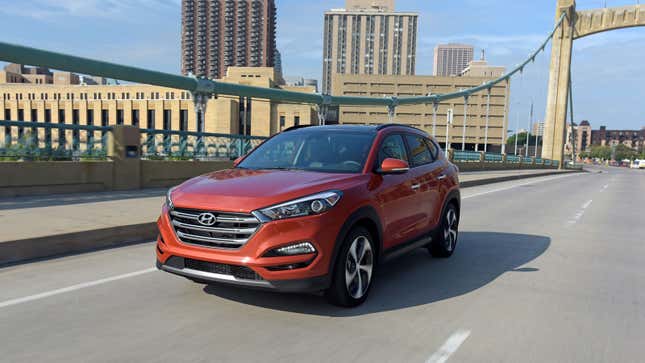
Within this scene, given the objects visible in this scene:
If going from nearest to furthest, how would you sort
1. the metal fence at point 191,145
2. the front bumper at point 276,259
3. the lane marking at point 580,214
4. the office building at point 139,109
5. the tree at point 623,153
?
1. the front bumper at point 276,259
2. the lane marking at point 580,214
3. the metal fence at point 191,145
4. the office building at point 139,109
5. the tree at point 623,153

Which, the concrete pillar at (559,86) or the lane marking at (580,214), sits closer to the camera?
the lane marking at (580,214)

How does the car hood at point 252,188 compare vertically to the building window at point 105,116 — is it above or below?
below

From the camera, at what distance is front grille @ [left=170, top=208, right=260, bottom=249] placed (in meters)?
4.09

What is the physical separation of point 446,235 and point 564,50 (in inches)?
2742

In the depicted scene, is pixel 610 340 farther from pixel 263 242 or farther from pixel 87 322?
pixel 87 322

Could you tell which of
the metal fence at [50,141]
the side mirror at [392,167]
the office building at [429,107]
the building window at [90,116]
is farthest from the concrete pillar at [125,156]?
the office building at [429,107]

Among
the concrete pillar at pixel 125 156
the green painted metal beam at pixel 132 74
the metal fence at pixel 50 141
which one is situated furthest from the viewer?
the green painted metal beam at pixel 132 74

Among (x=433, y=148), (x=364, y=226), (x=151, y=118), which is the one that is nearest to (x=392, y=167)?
(x=364, y=226)

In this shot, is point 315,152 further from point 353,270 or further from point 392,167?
point 353,270

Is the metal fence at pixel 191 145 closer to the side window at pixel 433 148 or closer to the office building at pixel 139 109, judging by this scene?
the side window at pixel 433 148

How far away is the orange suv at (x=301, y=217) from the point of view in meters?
4.10

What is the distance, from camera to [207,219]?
4180 millimetres

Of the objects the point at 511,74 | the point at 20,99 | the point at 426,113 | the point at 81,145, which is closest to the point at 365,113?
the point at 426,113

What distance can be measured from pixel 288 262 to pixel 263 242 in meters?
0.25
